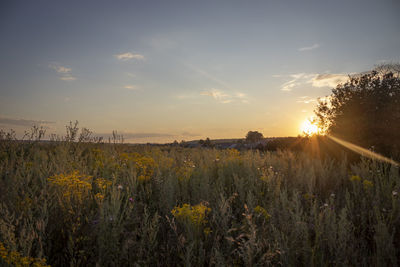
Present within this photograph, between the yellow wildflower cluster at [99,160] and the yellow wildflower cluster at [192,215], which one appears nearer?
the yellow wildflower cluster at [192,215]

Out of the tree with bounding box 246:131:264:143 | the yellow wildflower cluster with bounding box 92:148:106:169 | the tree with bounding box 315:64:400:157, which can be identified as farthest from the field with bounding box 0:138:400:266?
the tree with bounding box 246:131:264:143

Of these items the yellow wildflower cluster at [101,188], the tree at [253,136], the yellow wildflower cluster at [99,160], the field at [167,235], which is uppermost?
the tree at [253,136]

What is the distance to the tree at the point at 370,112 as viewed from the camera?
8.66 m

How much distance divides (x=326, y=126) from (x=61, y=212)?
438 inches

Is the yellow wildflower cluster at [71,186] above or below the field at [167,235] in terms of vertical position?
above

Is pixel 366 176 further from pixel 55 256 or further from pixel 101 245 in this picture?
pixel 55 256

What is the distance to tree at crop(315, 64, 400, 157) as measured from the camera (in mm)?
8656

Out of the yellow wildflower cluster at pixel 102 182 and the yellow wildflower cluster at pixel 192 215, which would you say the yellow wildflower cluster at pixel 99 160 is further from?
the yellow wildflower cluster at pixel 192 215

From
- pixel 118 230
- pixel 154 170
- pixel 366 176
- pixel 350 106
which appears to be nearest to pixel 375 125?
pixel 350 106

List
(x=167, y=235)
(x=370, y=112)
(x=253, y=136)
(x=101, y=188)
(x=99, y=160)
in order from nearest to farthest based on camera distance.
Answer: (x=167, y=235), (x=101, y=188), (x=99, y=160), (x=370, y=112), (x=253, y=136)

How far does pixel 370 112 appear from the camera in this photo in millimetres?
9023

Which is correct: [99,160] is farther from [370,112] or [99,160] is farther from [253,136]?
[253,136]

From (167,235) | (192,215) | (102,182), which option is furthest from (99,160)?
(192,215)

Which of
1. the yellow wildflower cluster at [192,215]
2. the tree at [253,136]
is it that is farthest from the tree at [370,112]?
the tree at [253,136]
